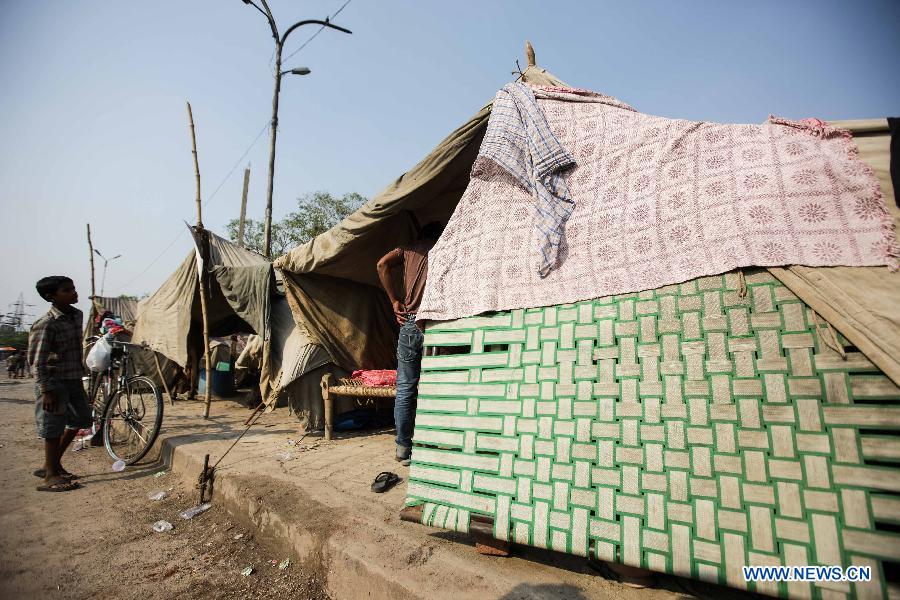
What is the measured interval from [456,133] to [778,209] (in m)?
1.81

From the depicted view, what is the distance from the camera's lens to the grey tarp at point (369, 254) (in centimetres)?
291

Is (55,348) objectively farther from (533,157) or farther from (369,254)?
(533,157)

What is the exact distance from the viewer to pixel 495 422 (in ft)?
6.50

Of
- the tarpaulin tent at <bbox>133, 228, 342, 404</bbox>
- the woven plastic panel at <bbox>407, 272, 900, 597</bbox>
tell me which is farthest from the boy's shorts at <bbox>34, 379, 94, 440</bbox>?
the woven plastic panel at <bbox>407, 272, 900, 597</bbox>

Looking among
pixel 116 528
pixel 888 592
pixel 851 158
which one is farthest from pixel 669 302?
pixel 116 528

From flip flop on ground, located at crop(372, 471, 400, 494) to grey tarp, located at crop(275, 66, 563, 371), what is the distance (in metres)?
1.90

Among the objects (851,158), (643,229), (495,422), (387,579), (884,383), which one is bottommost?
(387,579)

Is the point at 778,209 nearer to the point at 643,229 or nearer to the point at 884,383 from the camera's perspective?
the point at 643,229

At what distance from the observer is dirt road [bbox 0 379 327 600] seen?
2.20 meters

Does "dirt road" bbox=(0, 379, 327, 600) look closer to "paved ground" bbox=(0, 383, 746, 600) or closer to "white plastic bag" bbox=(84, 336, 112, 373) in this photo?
"paved ground" bbox=(0, 383, 746, 600)

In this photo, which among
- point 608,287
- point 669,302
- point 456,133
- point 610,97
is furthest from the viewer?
point 456,133

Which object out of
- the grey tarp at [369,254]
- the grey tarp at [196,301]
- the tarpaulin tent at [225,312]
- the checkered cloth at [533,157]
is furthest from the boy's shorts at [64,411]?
the checkered cloth at [533,157]

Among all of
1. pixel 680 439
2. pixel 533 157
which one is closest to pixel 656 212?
pixel 533 157

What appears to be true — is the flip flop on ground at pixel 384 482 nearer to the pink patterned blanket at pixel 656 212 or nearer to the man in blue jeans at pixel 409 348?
the man in blue jeans at pixel 409 348
